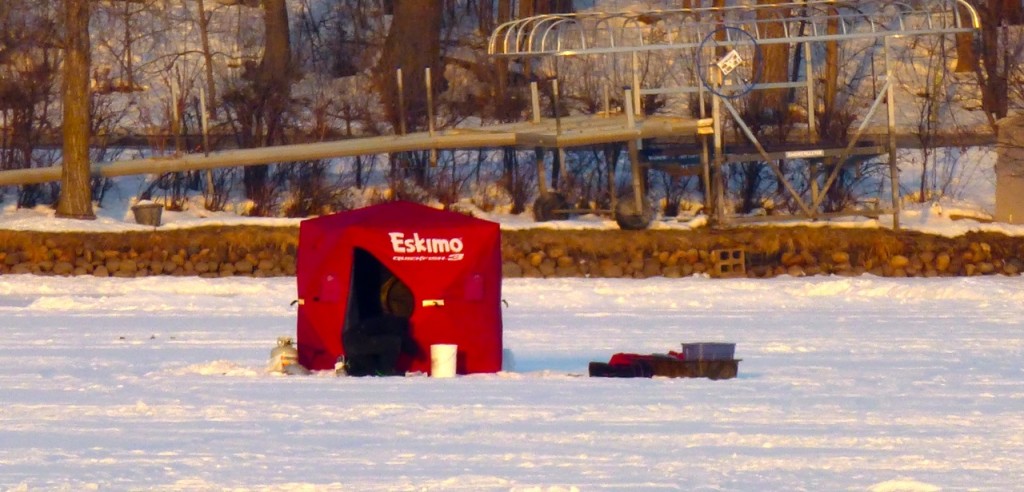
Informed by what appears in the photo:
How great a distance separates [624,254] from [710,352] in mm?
10340

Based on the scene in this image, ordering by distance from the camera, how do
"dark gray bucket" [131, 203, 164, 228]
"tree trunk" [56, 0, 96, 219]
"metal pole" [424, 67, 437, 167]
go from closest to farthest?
"dark gray bucket" [131, 203, 164, 228] → "tree trunk" [56, 0, 96, 219] → "metal pole" [424, 67, 437, 167]

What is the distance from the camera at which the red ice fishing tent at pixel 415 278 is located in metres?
11.8

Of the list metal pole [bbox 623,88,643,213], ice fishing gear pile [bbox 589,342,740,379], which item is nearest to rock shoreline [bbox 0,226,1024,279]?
metal pole [bbox 623,88,643,213]

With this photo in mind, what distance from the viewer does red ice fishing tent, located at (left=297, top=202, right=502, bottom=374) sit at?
11812 mm

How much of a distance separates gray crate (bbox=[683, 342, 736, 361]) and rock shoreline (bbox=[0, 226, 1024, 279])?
998cm

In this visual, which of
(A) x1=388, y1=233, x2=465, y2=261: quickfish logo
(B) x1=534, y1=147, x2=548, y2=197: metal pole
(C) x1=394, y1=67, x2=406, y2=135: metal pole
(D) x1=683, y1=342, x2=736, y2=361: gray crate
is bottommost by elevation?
(D) x1=683, y1=342, x2=736, y2=361: gray crate

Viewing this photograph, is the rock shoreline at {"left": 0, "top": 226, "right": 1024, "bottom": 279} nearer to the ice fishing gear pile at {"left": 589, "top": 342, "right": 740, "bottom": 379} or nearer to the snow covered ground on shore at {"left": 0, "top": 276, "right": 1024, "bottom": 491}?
the snow covered ground on shore at {"left": 0, "top": 276, "right": 1024, "bottom": 491}

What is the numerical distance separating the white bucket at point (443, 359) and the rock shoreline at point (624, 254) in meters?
10.2

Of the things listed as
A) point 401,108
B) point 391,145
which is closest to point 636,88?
point 391,145

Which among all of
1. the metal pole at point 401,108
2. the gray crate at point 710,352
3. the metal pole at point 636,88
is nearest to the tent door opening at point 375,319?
the gray crate at point 710,352

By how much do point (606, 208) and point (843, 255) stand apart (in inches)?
182

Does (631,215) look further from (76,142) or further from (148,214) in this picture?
(76,142)

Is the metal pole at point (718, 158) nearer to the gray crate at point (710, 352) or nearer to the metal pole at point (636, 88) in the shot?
the metal pole at point (636, 88)

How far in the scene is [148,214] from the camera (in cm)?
2372
